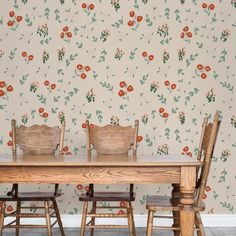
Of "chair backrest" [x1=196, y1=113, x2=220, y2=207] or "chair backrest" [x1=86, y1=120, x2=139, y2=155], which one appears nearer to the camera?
"chair backrest" [x1=196, y1=113, x2=220, y2=207]

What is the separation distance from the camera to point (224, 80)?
4.32 meters

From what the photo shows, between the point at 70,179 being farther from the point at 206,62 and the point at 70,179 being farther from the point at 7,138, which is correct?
the point at 206,62

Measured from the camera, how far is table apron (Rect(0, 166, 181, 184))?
2.68 meters

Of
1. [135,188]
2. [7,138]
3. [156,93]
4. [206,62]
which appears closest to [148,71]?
[156,93]

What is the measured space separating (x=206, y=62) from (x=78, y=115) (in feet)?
4.24

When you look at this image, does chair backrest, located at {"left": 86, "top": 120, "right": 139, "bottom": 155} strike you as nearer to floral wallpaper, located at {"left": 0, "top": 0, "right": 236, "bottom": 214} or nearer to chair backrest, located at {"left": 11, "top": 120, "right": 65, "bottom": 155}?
chair backrest, located at {"left": 11, "top": 120, "right": 65, "bottom": 155}

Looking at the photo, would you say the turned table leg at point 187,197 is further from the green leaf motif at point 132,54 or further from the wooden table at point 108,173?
the green leaf motif at point 132,54

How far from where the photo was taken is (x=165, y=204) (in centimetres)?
297

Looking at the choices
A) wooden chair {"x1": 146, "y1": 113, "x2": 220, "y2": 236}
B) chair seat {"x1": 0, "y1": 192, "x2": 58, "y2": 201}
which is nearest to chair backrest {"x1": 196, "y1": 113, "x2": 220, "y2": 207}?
wooden chair {"x1": 146, "y1": 113, "x2": 220, "y2": 236}

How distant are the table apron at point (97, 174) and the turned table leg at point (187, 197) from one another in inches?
1.6

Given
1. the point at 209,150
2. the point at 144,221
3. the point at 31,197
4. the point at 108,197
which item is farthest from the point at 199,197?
the point at 144,221

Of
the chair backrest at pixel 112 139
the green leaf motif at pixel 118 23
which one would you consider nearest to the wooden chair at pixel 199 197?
the chair backrest at pixel 112 139

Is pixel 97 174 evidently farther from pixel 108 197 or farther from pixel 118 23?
pixel 118 23

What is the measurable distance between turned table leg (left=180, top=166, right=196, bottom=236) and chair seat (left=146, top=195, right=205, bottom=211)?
73 mm
